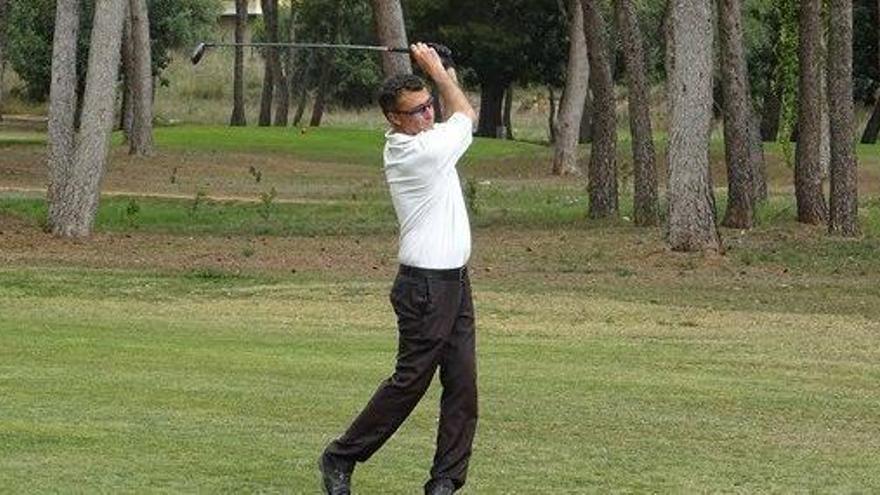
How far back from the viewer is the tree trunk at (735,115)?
3478cm

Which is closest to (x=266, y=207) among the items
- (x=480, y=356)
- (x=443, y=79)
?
(x=480, y=356)

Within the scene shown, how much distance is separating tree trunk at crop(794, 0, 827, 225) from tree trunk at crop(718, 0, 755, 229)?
1.46 meters

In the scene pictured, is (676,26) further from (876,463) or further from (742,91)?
(876,463)

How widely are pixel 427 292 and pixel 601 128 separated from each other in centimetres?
2721

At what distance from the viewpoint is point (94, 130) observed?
30.7 m

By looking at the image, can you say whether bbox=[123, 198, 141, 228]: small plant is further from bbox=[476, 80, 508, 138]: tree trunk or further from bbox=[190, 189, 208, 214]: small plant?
bbox=[476, 80, 508, 138]: tree trunk

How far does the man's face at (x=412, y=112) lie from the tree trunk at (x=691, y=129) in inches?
718

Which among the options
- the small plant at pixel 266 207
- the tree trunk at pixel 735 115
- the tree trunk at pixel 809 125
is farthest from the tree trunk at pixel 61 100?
the tree trunk at pixel 809 125

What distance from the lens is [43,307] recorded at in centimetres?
2202

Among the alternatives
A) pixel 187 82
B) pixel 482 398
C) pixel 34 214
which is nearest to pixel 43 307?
pixel 482 398

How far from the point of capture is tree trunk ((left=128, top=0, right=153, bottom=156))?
58.4m

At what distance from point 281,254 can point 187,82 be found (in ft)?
281

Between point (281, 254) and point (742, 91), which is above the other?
point (742, 91)

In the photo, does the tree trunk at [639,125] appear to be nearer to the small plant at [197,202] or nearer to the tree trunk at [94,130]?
the small plant at [197,202]
